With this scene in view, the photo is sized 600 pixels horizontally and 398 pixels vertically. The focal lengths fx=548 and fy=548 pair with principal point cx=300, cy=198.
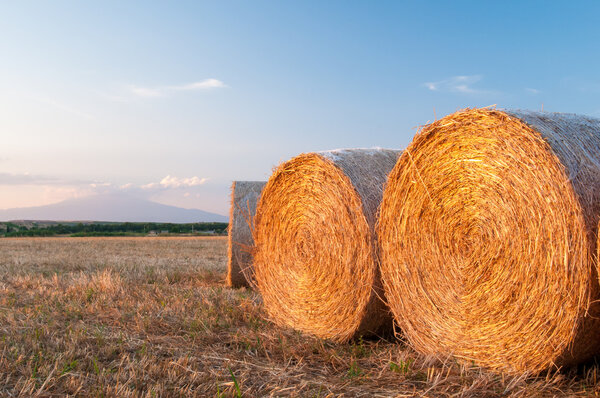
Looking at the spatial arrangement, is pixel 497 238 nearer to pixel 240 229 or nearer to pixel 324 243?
pixel 324 243

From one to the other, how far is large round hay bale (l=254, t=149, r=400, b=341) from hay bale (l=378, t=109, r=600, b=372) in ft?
0.83

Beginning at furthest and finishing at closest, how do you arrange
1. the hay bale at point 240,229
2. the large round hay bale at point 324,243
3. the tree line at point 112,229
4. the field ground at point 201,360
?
the tree line at point 112,229
the hay bale at point 240,229
the large round hay bale at point 324,243
the field ground at point 201,360

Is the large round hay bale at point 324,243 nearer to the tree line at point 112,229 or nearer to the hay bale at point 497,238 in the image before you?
the hay bale at point 497,238

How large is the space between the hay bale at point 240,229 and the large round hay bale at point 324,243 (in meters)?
2.59

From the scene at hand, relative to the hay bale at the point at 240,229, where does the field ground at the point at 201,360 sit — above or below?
below

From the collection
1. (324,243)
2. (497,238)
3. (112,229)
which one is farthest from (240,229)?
(112,229)

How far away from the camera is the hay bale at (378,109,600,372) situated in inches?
136

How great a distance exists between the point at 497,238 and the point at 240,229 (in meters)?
5.86

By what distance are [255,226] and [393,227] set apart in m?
2.27

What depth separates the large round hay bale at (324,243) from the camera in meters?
4.92

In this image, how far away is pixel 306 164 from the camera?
5.59 meters

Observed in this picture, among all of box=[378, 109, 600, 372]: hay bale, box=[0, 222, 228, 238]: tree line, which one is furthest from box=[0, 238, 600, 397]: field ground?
box=[0, 222, 228, 238]: tree line

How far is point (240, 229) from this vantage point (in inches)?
365

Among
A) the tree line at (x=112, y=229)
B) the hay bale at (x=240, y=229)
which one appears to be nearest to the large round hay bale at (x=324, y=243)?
the hay bale at (x=240, y=229)
